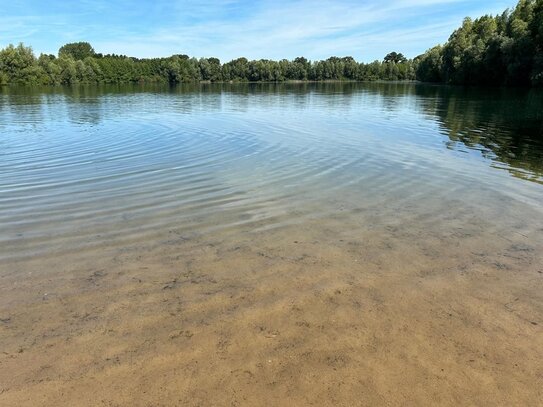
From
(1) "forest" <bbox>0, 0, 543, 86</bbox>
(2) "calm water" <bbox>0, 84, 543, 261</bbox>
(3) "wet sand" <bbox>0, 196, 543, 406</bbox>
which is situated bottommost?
(3) "wet sand" <bbox>0, 196, 543, 406</bbox>

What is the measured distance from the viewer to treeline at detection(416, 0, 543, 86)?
7862cm

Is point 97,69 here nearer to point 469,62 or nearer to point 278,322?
point 469,62

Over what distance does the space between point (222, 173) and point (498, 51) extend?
→ 318 feet

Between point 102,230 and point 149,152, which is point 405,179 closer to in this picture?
point 102,230

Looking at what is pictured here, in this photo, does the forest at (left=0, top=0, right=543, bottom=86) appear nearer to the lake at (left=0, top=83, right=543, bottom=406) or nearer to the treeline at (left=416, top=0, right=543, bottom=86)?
the treeline at (left=416, top=0, right=543, bottom=86)

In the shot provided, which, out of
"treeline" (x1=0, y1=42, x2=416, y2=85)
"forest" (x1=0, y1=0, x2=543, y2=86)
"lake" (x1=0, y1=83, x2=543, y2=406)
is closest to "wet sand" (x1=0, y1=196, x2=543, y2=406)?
"lake" (x1=0, y1=83, x2=543, y2=406)

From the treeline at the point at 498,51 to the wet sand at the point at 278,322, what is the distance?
82.9 m

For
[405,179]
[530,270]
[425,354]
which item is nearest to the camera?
[425,354]

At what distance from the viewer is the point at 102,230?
29.7 feet

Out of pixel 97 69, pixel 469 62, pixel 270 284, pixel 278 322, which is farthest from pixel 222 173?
pixel 97 69

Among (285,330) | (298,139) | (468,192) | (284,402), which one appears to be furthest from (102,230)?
(298,139)

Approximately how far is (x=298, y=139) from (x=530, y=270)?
52.9ft

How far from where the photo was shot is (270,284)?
22.2ft

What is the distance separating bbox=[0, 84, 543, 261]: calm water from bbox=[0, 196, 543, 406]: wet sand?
53.2 inches
